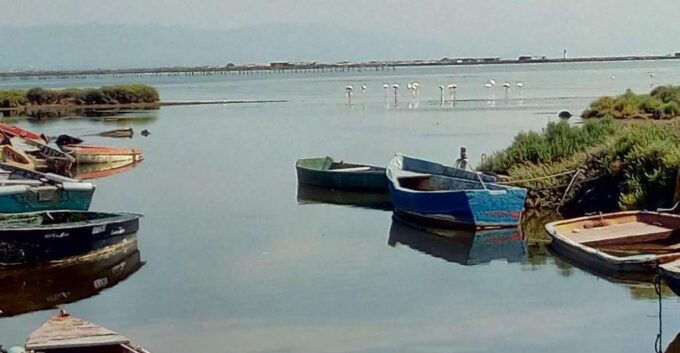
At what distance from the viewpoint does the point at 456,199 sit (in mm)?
21156

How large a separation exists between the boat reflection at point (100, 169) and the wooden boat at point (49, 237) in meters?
14.1

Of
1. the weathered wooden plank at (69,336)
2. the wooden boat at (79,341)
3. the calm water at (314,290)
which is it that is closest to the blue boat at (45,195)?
the calm water at (314,290)

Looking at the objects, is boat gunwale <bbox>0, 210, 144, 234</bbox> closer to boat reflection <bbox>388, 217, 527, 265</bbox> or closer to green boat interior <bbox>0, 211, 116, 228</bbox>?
green boat interior <bbox>0, 211, 116, 228</bbox>

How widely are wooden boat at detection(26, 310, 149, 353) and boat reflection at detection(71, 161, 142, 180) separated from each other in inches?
846

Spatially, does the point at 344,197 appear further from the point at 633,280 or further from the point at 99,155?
the point at 633,280

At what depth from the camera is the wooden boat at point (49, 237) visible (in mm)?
18047

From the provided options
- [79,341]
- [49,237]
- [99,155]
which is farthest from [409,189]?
[99,155]

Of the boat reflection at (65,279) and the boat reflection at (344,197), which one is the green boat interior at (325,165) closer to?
the boat reflection at (344,197)

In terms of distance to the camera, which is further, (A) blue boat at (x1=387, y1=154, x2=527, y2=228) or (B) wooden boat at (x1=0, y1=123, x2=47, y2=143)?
(B) wooden boat at (x1=0, y1=123, x2=47, y2=143)

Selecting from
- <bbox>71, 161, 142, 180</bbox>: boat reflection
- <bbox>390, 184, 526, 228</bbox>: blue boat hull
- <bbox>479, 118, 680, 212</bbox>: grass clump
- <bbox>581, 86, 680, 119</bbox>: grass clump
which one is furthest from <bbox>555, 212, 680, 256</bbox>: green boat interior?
<bbox>581, 86, 680, 119</bbox>: grass clump

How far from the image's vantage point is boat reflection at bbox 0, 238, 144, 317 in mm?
16609

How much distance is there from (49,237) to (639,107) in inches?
1285

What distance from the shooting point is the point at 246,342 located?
545 inches

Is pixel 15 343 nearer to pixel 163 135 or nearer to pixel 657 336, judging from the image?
pixel 657 336
